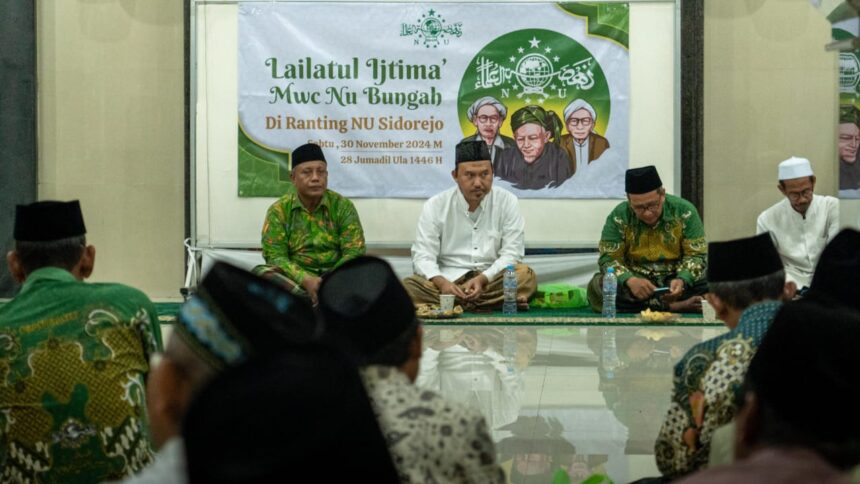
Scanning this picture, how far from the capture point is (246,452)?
1.11 m

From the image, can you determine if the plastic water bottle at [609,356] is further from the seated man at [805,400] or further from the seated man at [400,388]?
the seated man at [805,400]

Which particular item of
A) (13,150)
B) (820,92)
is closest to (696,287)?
(820,92)

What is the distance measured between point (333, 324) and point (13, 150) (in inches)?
252

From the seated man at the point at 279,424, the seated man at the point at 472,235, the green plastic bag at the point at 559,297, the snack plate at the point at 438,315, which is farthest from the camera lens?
the green plastic bag at the point at 559,297

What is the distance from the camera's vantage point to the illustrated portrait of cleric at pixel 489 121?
758 centimetres

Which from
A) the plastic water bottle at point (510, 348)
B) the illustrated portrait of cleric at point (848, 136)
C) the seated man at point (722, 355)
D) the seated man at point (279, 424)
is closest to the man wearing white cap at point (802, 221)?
the illustrated portrait of cleric at point (848, 136)

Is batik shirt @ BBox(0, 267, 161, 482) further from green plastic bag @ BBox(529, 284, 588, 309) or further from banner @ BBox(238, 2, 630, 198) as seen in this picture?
banner @ BBox(238, 2, 630, 198)

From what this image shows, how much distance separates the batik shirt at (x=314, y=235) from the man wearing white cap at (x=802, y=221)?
2.46 meters

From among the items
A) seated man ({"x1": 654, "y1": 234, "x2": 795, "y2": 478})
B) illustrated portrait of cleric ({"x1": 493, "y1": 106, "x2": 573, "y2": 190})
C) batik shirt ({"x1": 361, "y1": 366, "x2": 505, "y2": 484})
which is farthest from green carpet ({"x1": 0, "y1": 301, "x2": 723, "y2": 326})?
batik shirt ({"x1": 361, "y1": 366, "x2": 505, "y2": 484})

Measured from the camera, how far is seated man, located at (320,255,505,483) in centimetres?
172

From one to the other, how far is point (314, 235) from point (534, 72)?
196 cm

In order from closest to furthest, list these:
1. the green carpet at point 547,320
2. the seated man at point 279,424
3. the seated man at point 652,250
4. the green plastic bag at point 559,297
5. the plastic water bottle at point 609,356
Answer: the seated man at point 279,424, the plastic water bottle at point 609,356, the green carpet at point 547,320, the seated man at point 652,250, the green plastic bag at point 559,297

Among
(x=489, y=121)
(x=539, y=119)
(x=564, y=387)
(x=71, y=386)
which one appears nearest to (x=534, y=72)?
(x=539, y=119)

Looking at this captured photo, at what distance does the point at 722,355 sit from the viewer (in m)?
2.50
